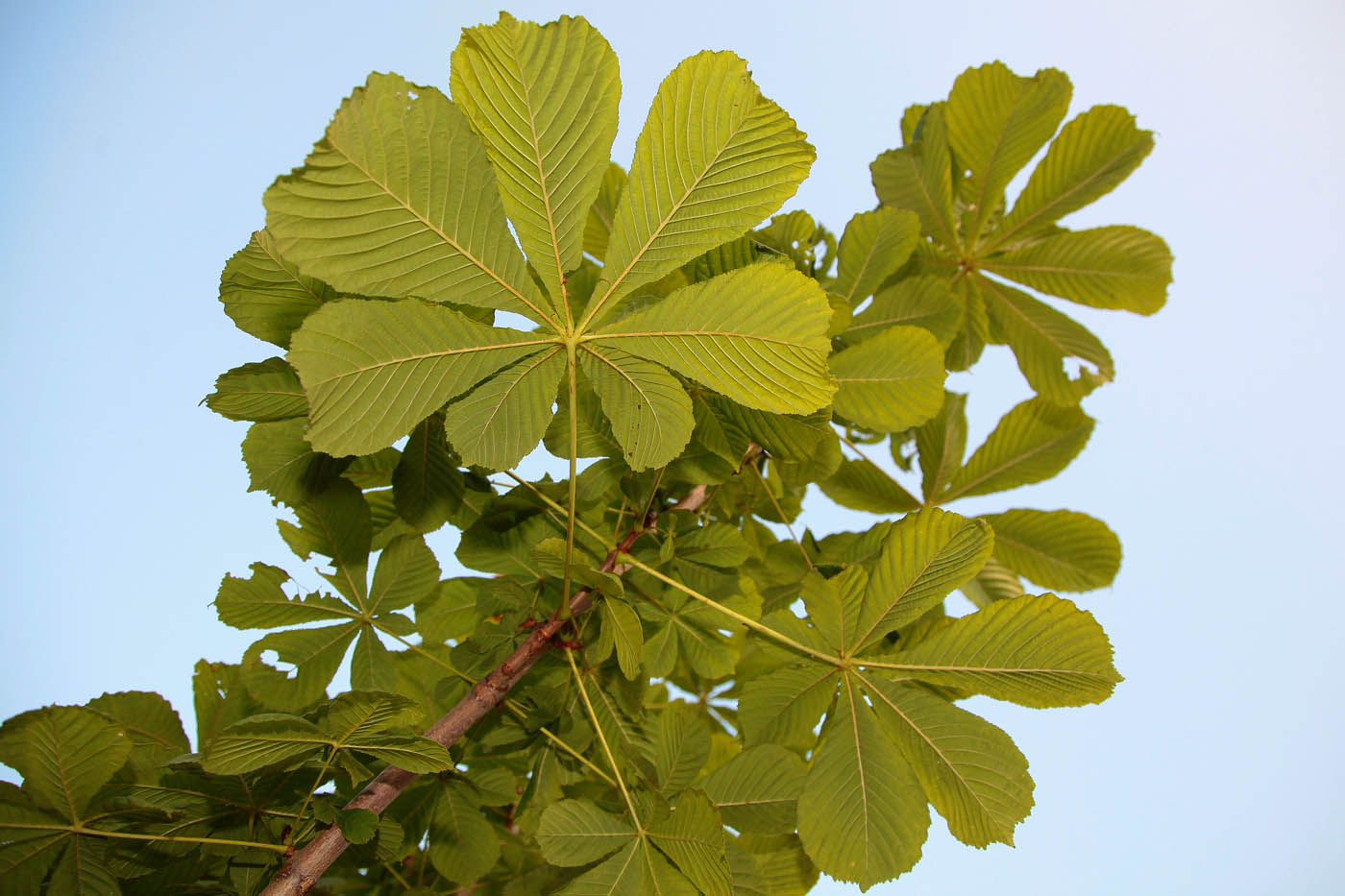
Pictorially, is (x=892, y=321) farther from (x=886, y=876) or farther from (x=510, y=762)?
(x=510, y=762)

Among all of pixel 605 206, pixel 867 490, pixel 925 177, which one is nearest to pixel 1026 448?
pixel 867 490

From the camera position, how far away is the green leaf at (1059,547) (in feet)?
5.84

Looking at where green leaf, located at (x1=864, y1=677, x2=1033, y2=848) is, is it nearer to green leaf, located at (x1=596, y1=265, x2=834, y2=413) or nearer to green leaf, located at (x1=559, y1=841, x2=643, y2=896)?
green leaf, located at (x1=559, y1=841, x2=643, y2=896)

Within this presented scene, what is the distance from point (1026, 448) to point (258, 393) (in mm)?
1513

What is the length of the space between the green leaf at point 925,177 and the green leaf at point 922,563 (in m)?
0.91

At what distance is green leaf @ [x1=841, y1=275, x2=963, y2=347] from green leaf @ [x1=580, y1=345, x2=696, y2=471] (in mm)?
726

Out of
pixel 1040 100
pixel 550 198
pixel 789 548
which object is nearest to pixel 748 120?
pixel 550 198

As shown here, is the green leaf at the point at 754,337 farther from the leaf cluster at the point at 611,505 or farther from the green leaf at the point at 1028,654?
the green leaf at the point at 1028,654

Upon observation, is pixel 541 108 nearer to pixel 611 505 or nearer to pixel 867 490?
pixel 611 505

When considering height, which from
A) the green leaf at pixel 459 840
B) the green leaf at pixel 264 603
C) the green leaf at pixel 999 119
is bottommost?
the green leaf at pixel 459 840

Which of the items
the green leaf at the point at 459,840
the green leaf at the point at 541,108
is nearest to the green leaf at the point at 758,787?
the green leaf at the point at 459,840

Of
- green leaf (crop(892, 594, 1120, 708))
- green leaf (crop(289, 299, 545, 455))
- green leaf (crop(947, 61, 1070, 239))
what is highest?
green leaf (crop(947, 61, 1070, 239))

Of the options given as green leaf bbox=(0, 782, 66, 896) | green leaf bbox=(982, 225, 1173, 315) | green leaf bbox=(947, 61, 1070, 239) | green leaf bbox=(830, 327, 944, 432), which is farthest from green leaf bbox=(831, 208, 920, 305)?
green leaf bbox=(0, 782, 66, 896)

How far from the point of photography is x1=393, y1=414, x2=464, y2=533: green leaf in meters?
1.39
